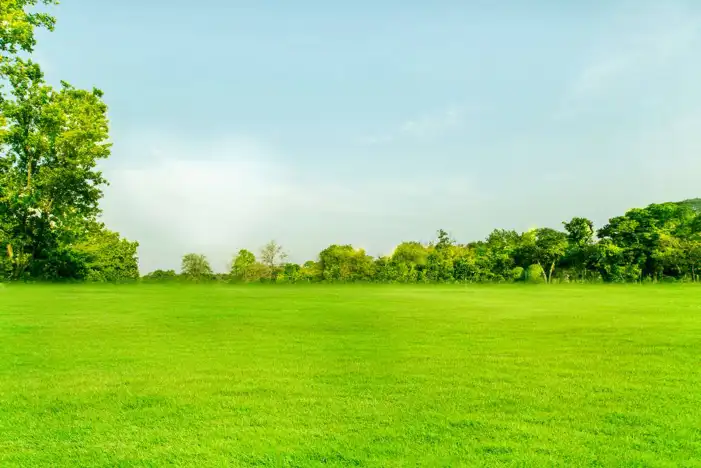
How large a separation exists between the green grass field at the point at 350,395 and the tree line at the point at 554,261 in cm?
2186

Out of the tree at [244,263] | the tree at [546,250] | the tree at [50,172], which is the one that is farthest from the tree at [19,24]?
the tree at [546,250]

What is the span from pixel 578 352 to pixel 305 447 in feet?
16.7

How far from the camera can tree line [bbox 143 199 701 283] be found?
104 ft

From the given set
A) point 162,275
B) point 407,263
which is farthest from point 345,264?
point 162,275

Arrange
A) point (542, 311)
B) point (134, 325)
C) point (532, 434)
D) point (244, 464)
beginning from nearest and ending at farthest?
point (244, 464) → point (532, 434) → point (134, 325) → point (542, 311)

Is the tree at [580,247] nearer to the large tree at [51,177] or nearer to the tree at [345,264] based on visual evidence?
the tree at [345,264]

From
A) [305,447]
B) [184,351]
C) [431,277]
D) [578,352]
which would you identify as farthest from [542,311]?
[431,277]

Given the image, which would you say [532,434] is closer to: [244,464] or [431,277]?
[244,464]

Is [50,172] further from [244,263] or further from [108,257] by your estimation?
[244,263]

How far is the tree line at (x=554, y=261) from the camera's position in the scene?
31594 mm

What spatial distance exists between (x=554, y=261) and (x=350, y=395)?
30.8m

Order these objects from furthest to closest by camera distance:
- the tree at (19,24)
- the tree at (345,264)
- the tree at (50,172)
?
the tree at (345,264) → the tree at (50,172) → the tree at (19,24)

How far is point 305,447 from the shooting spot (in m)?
3.63

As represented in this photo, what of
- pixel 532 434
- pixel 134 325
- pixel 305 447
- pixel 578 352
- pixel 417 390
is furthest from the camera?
pixel 134 325
